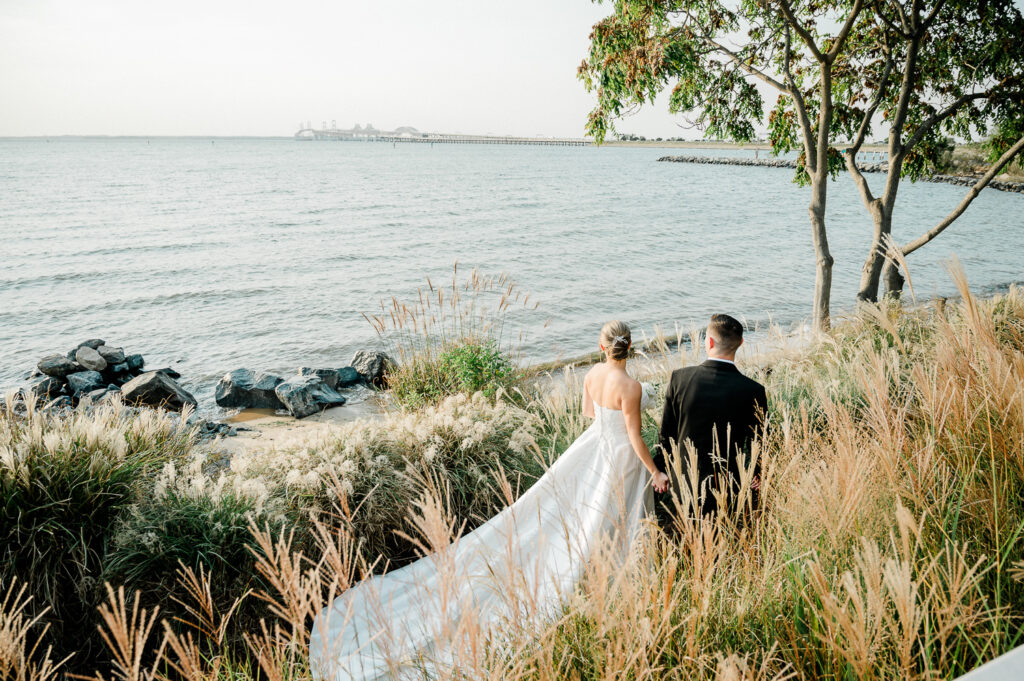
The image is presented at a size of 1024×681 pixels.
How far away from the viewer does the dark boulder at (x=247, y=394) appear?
10.9m

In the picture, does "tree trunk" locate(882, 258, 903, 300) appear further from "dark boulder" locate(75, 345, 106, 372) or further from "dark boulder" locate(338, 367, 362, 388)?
"dark boulder" locate(75, 345, 106, 372)

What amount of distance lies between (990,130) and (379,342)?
12944mm

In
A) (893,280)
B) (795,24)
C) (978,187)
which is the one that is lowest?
(893,280)

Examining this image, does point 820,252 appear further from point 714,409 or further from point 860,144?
point 714,409

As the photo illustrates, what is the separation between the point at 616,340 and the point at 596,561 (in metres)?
3.03

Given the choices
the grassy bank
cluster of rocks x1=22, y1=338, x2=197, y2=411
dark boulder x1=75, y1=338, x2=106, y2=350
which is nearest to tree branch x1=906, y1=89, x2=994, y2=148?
the grassy bank

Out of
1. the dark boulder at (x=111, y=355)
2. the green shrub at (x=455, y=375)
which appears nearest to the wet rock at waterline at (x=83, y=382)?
the dark boulder at (x=111, y=355)

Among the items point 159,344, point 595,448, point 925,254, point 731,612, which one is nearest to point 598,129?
point 595,448

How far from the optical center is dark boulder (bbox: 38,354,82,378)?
12211mm

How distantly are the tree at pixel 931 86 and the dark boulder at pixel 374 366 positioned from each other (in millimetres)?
8422

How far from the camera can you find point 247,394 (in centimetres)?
1103

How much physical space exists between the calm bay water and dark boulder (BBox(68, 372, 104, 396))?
131 centimetres

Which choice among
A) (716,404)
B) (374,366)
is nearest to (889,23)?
(716,404)

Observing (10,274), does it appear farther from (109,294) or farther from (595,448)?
(595,448)
